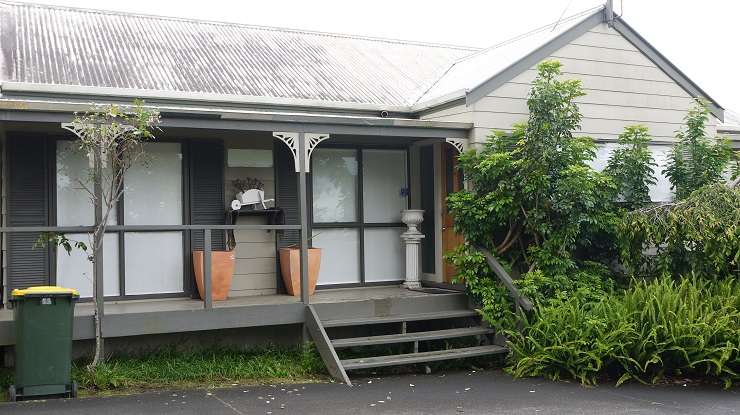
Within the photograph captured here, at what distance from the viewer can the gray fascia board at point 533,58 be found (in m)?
9.56

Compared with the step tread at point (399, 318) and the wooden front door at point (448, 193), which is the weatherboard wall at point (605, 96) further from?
the step tread at point (399, 318)

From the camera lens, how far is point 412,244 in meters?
10.6

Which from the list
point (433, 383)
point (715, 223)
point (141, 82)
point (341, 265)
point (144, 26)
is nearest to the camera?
point (433, 383)

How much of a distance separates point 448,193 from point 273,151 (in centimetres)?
242

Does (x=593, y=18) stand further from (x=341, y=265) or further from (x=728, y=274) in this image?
(x=341, y=265)

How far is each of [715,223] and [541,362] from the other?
8.19ft

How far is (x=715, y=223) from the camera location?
→ 8.46 metres

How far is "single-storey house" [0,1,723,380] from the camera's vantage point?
28.5 ft

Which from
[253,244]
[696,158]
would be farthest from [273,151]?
[696,158]

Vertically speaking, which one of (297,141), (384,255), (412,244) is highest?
(297,141)

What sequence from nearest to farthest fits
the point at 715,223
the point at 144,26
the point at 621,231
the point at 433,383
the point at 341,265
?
the point at 433,383 < the point at 715,223 < the point at 621,231 < the point at 341,265 < the point at 144,26

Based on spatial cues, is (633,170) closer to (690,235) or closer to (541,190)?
(690,235)

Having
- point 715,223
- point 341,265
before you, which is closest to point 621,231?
point 715,223

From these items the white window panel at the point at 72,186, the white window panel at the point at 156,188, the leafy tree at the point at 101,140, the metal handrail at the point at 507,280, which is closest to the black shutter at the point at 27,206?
the white window panel at the point at 72,186
